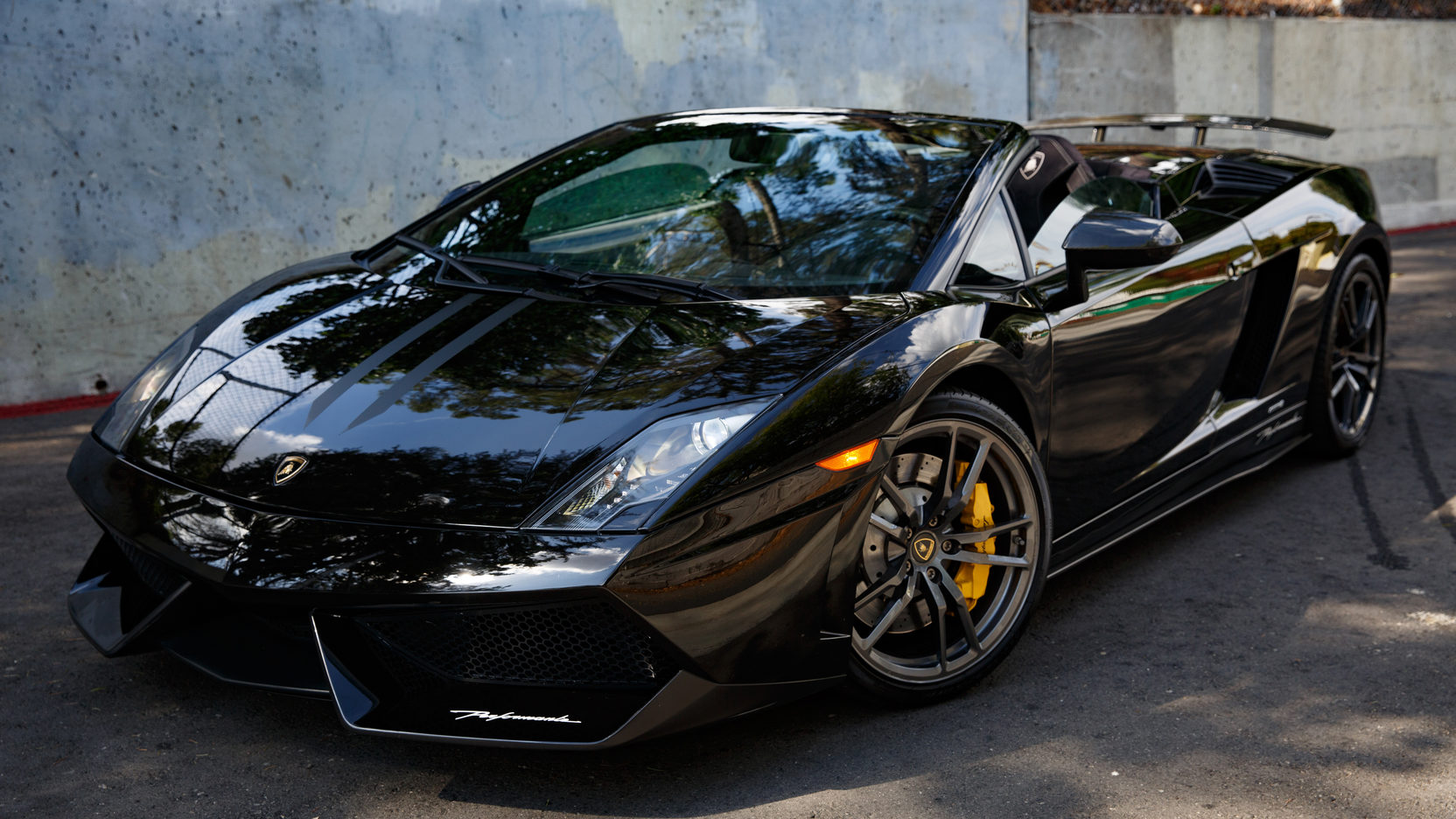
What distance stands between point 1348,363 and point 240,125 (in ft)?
16.3

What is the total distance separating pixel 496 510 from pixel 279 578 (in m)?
0.41

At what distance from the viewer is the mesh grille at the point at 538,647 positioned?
7.24 ft

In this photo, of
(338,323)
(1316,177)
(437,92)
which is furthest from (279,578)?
(437,92)

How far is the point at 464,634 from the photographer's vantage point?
2232 mm

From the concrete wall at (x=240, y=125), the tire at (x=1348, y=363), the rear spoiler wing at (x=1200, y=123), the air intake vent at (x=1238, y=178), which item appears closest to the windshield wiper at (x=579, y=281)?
Result: the air intake vent at (x=1238, y=178)

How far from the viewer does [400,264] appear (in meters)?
3.30

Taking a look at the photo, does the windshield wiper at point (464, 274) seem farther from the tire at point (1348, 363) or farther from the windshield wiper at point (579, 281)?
the tire at point (1348, 363)

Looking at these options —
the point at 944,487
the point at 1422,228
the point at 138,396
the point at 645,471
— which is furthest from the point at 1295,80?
the point at 138,396

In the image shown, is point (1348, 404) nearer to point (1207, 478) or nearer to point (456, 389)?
point (1207, 478)


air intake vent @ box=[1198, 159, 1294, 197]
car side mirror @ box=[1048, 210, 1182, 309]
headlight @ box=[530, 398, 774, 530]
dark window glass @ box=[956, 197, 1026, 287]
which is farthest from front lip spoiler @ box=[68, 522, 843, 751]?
air intake vent @ box=[1198, 159, 1294, 197]

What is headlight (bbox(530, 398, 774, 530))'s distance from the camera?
2.20 metres

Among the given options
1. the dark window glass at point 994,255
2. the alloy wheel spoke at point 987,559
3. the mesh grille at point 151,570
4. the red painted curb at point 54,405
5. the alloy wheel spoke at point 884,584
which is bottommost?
the red painted curb at point 54,405

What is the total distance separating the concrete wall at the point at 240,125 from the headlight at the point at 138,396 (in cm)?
314

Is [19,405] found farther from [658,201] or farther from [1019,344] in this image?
[1019,344]
